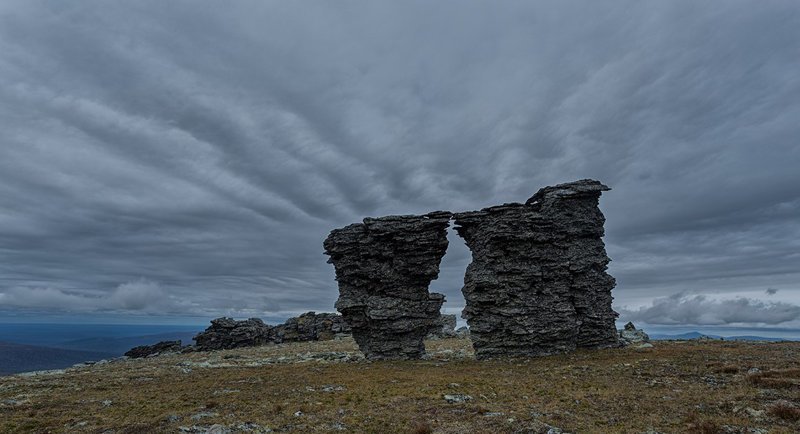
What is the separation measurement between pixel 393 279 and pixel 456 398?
25876 mm

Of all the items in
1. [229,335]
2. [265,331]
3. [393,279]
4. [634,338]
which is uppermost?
[393,279]

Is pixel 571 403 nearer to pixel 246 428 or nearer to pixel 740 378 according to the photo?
pixel 740 378

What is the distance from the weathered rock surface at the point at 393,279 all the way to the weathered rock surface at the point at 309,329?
5581cm

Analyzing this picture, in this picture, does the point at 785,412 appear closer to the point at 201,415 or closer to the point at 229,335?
the point at 201,415

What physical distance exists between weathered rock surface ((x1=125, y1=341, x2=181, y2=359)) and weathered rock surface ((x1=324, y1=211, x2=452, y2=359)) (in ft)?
212

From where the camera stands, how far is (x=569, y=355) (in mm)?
44750

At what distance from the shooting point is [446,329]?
10250 cm

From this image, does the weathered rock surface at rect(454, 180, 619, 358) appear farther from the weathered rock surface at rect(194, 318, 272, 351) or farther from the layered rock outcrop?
the weathered rock surface at rect(194, 318, 272, 351)

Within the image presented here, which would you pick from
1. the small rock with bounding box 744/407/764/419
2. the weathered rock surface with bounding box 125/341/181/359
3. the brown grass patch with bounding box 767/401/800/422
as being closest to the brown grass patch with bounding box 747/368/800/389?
the brown grass patch with bounding box 767/401/800/422

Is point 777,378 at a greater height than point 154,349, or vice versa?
point 777,378

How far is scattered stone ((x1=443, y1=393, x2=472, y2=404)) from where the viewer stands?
26.3 metres

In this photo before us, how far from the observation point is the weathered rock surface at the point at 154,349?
3703 inches

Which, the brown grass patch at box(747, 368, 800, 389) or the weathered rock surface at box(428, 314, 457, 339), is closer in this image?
the brown grass patch at box(747, 368, 800, 389)

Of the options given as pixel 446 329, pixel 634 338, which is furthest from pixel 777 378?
pixel 446 329
